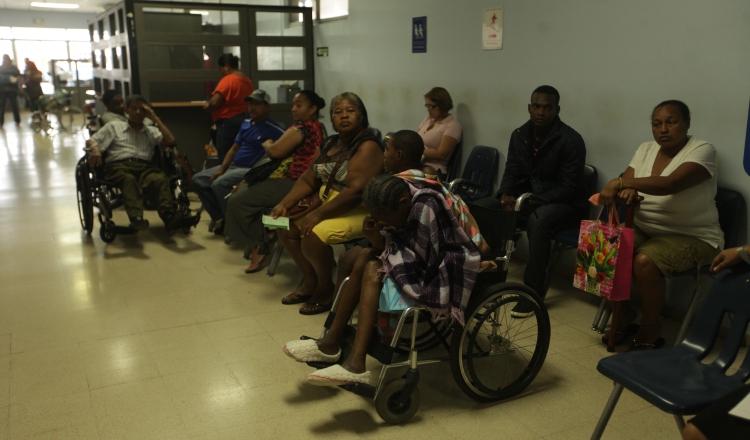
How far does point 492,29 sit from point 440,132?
0.81m

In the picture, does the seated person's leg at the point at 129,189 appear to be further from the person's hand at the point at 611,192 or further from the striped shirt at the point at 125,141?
the person's hand at the point at 611,192

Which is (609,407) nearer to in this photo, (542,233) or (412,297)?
(412,297)

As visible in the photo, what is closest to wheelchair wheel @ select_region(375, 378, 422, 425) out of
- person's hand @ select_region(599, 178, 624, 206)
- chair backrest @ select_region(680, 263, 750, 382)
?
chair backrest @ select_region(680, 263, 750, 382)

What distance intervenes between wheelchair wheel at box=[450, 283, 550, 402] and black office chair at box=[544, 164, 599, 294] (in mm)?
798

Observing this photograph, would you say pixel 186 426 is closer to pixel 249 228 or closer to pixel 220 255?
pixel 249 228

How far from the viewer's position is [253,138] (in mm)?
4766

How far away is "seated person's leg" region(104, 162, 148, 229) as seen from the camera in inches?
190

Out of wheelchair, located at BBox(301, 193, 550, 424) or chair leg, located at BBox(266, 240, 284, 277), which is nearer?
wheelchair, located at BBox(301, 193, 550, 424)

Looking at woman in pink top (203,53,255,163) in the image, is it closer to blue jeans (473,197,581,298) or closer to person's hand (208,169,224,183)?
person's hand (208,169,224,183)

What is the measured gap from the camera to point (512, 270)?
440 cm

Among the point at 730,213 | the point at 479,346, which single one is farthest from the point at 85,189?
the point at 730,213

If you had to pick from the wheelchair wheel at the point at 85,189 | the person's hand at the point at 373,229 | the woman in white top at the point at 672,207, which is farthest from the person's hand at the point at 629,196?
the wheelchair wheel at the point at 85,189

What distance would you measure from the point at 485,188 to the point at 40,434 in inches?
123

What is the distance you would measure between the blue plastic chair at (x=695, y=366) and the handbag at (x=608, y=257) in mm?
905
